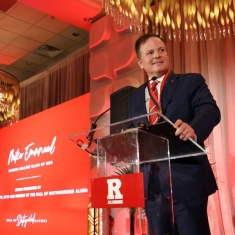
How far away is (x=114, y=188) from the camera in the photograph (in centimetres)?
124

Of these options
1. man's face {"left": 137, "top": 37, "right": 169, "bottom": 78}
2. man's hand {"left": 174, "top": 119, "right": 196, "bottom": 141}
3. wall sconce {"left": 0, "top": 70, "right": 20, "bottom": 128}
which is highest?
wall sconce {"left": 0, "top": 70, "right": 20, "bottom": 128}

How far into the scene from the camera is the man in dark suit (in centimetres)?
120

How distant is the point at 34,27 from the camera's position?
16.5 feet

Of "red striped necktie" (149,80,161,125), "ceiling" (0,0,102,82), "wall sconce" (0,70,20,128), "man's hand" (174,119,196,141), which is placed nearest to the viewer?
"man's hand" (174,119,196,141)

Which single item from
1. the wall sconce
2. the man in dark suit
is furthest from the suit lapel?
the wall sconce

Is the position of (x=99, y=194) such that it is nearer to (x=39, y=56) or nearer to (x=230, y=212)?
(x=230, y=212)

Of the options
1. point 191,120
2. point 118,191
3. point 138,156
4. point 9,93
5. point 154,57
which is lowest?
point 118,191

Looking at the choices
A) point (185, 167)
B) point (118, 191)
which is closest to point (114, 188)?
point (118, 191)

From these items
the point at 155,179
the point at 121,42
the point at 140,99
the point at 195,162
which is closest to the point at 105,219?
the point at 155,179

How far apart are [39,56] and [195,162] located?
17.1 ft

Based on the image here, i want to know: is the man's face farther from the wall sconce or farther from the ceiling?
the wall sconce

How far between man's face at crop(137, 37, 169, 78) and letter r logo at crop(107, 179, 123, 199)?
0.57 meters

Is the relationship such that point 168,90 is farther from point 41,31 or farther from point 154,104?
point 41,31

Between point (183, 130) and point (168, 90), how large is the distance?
0.99 feet
